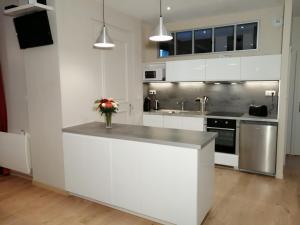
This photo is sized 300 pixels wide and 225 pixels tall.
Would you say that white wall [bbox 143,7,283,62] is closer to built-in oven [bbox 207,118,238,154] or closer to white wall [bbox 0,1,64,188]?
built-in oven [bbox 207,118,238,154]

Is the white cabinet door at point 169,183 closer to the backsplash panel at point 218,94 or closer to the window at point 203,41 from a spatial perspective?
the backsplash panel at point 218,94

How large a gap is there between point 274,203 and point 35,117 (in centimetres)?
346

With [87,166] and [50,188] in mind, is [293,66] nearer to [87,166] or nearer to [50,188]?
[87,166]

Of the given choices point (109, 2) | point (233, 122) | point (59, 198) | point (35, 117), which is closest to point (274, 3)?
point (233, 122)

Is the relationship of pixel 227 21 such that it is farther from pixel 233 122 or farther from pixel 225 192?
pixel 225 192

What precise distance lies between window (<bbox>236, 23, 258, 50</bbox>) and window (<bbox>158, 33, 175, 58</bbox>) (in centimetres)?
137

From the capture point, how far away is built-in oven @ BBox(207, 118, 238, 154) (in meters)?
4.07

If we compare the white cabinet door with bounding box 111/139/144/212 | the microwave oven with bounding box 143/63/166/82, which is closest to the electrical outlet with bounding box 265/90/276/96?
the microwave oven with bounding box 143/63/166/82

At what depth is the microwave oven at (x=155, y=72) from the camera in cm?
477

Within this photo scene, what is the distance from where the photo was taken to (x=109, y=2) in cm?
365

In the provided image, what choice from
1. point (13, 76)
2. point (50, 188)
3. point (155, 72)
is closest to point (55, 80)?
point (13, 76)

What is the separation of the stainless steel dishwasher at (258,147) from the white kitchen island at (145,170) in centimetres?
153

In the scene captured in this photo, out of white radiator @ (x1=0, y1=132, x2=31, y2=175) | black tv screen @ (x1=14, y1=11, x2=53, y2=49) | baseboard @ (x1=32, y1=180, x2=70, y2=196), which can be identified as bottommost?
baseboard @ (x1=32, y1=180, x2=70, y2=196)

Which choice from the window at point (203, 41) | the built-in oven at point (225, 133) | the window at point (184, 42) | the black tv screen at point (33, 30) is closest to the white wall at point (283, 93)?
the built-in oven at point (225, 133)
